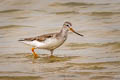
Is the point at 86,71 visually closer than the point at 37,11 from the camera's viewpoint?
Yes

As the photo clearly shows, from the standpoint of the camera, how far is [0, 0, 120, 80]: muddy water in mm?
11938

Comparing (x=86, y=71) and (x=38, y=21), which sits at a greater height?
(x=38, y=21)

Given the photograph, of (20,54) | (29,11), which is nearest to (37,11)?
(29,11)

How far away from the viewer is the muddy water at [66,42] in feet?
39.2

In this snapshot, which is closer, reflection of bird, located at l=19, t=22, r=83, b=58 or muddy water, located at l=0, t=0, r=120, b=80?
muddy water, located at l=0, t=0, r=120, b=80

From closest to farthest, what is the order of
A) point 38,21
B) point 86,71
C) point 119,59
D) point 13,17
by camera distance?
1. point 86,71
2. point 119,59
3. point 38,21
4. point 13,17

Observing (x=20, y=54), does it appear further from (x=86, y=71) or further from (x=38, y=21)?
(x=38, y=21)

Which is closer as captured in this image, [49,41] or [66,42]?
[49,41]

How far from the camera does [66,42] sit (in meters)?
16.6

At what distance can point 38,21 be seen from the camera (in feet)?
66.4

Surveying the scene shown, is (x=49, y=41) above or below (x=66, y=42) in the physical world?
above

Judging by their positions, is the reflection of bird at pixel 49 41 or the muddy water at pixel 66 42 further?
the reflection of bird at pixel 49 41

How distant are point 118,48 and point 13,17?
7.99m

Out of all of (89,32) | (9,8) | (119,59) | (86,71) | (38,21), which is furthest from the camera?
(9,8)
